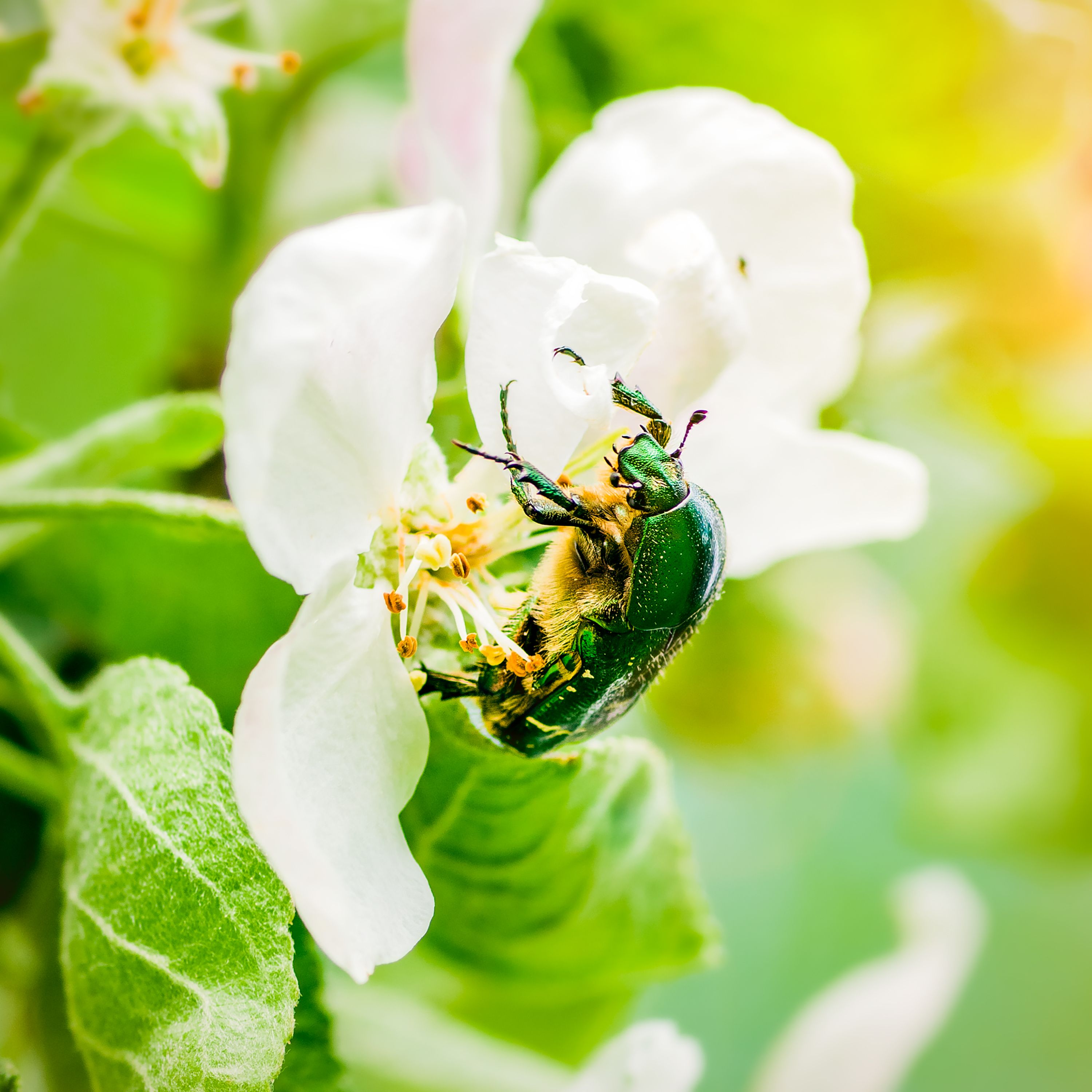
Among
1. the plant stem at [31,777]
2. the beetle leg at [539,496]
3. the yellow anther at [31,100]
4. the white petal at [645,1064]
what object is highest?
the yellow anther at [31,100]

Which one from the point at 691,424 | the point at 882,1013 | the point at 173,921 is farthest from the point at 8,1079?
the point at 882,1013

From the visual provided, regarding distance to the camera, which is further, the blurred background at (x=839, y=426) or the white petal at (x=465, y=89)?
the blurred background at (x=839, y=426)

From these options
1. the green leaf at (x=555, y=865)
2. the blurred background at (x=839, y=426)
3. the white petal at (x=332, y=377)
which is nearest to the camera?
the white petal at (x=332, y=377)

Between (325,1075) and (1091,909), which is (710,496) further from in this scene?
(1091,909)

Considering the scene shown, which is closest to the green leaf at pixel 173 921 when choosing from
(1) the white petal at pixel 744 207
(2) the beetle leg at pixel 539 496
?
(2) the beetle leg at pixel 539 496

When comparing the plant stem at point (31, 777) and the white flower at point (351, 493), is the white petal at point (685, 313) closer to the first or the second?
the white flower at point (351, 493)

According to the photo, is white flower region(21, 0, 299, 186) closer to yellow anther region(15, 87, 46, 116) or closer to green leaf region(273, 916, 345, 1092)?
yellow anther region(15, 87, 46, 116)

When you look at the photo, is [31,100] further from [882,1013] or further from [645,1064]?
[882,1013]

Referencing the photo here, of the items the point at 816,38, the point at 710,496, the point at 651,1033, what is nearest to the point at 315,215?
the point at 816,38
